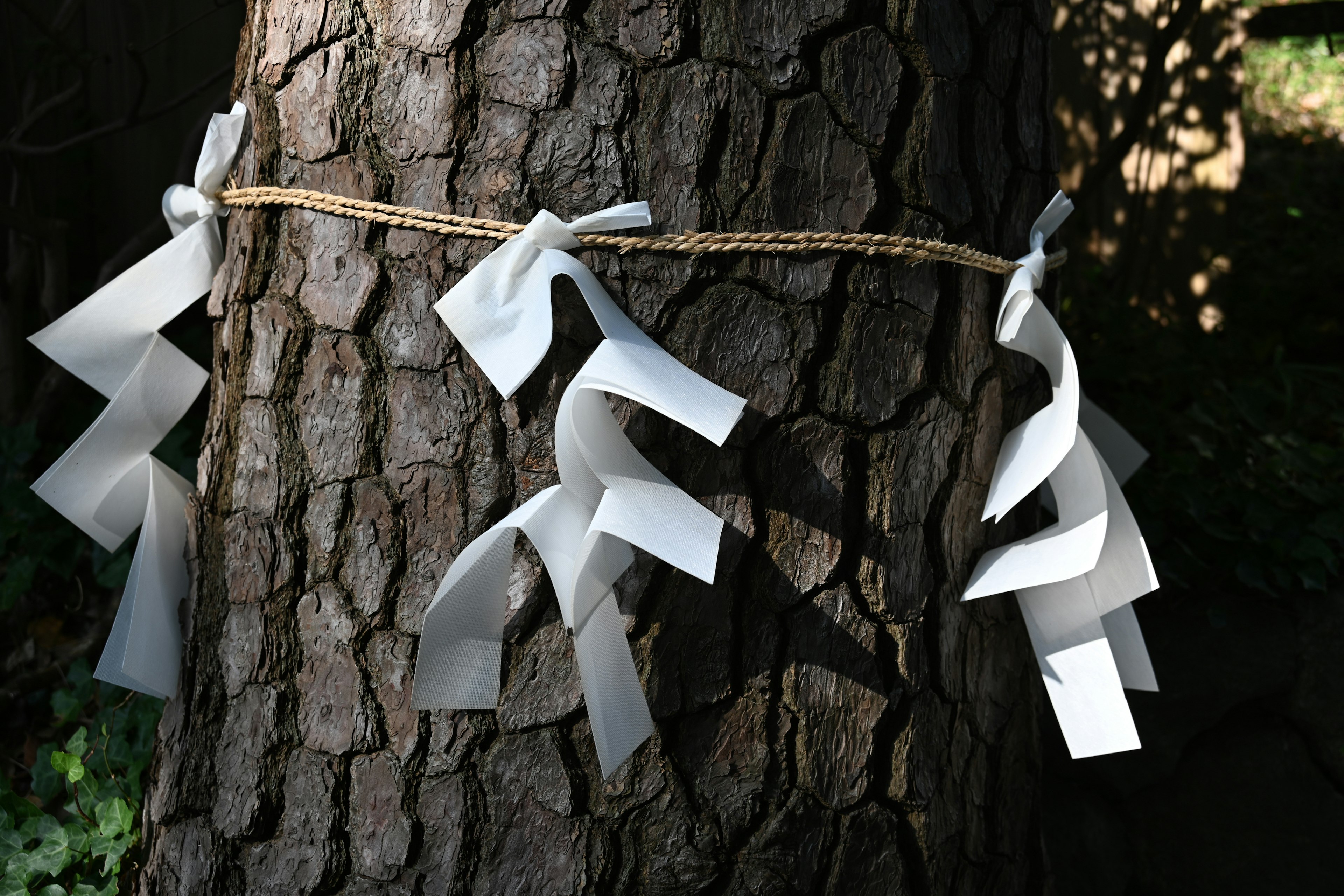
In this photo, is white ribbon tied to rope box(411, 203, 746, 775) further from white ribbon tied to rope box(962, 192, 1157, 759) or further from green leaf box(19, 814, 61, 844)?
green leaf box(19, 814, 61, 844)

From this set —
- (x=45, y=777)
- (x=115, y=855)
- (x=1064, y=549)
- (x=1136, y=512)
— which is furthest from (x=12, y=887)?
(x=1136, y=512)

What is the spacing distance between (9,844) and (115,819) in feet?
0.61

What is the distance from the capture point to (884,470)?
977 millimetres

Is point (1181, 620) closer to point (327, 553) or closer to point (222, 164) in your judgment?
point (327, 553)

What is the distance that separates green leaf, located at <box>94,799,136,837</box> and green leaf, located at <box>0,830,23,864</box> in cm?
13

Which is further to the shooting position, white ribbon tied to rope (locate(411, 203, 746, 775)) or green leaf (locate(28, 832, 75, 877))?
green leaf (locate(28, 832, 75, 877))

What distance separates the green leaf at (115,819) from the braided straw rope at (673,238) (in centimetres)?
98

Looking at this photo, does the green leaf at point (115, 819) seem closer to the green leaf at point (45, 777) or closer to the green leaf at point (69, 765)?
the green leaf at point (69, 765)

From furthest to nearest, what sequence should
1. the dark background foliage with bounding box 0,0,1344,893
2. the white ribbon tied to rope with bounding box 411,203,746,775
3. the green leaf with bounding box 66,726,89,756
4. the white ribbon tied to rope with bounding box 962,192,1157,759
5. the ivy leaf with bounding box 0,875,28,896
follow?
the dark background foliage with bounding box 0,0,1344,893 → the green leaf with bounding box 66,726,89,756 → the ivy leaf with bounding box 0,875,28,896 → the white ribbon tied to rope with bounding box 962,192,1157,759 → the white ribbon tied to rope with bounding box 411,203,746,775

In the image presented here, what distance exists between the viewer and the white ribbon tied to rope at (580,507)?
846 millimetres

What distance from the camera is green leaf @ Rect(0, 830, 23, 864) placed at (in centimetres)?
143

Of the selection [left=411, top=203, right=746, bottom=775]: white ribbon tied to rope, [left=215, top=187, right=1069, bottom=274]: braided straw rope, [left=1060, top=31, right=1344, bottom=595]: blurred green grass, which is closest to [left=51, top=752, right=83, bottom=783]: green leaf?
[left=411, top=203, right=746, bottom=775]: white ribbon tied to rope

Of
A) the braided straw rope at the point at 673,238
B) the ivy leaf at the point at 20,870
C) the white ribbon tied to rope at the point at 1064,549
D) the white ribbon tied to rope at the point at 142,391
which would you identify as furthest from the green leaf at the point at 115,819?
the white ribbon tied to rope at the point at 1064,549

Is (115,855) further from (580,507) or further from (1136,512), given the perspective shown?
(1136,512)
